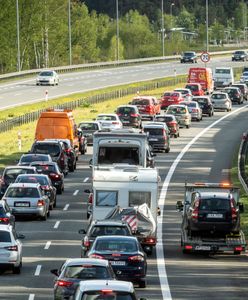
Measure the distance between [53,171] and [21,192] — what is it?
7.46 metres

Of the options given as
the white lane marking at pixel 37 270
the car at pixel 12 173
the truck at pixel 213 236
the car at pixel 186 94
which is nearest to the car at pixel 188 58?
the car at pixel 186 94

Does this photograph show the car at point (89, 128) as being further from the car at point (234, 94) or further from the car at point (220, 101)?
the car at point (234, 94)

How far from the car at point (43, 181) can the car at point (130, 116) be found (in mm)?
32140

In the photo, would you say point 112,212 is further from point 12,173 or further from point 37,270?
point 12,173

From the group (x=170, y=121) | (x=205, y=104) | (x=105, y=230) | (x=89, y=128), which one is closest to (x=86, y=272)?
(x=105, y=230)

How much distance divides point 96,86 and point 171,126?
43.5 m

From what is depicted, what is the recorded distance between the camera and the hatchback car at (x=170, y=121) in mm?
79812

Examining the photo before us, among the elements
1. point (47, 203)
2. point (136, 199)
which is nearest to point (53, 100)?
point (47, 203)

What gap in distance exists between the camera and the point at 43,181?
168 feet

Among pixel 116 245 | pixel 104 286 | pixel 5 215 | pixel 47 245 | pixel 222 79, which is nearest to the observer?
pixel 104 286

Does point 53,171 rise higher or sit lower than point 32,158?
lower

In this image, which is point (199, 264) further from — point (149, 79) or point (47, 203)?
point (149, 79)

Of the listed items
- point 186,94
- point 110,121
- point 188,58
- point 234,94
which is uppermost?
point 188,58

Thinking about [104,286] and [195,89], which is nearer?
[104,286]
